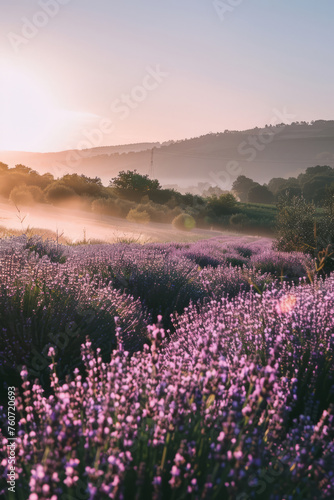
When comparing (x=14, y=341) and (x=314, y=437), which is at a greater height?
(x=314, y=437)

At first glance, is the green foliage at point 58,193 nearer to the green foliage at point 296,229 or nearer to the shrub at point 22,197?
the shrub at point 22,197

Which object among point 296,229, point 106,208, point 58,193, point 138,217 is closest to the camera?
point 296,229

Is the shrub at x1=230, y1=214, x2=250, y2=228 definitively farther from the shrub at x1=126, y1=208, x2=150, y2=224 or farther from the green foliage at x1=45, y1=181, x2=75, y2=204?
the green foliage at x1=45, y1=181, x2=75, y2=204

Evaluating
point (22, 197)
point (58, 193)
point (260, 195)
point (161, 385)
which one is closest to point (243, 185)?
point (260, 195)

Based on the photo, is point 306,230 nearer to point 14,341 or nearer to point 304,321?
point 304,321

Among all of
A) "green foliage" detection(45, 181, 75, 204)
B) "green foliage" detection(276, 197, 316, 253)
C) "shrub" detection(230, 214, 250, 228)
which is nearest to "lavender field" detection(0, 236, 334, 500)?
"green foliage" detection(276, 197, 316, 253)

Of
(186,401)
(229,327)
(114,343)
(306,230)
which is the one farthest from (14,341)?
(306,230)

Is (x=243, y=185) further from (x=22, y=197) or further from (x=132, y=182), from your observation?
(x=22, y=197)

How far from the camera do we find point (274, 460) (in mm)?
1667

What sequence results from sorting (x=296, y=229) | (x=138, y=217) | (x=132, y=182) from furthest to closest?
(x=132, y=182) < (x=138, y=217) < (x=296, y=229)

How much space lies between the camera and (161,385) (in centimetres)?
160

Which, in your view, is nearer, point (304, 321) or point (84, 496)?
point (84, 496)

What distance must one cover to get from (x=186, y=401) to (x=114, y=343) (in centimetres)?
201

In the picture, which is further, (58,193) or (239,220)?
(239,220)
